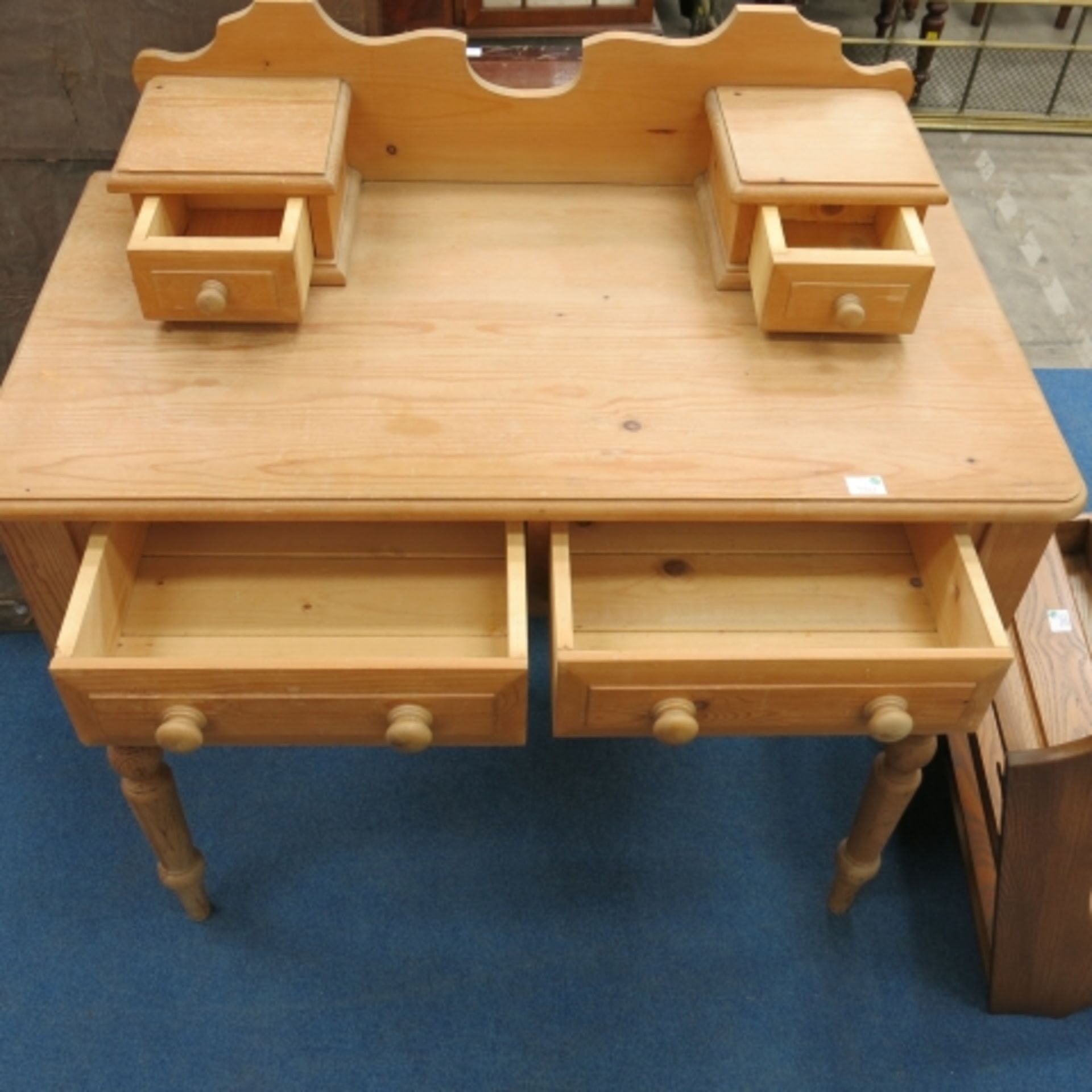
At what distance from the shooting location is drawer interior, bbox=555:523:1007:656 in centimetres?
108

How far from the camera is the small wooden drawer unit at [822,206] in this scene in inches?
42.0

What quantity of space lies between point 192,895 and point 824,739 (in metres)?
0.87

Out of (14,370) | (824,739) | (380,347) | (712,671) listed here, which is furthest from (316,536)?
(824,739)

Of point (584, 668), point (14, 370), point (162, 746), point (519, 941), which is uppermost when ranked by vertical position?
point (14, 370)

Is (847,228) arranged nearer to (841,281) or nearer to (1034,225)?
(841,281)

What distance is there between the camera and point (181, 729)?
97 centimetres

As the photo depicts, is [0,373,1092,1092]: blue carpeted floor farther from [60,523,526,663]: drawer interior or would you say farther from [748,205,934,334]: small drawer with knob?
[748,205,934,334]: small drawer with knob

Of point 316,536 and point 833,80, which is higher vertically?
point 833,80

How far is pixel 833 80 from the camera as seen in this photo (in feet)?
3.90

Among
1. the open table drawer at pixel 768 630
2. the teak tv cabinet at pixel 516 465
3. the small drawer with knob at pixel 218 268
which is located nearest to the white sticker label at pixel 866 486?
the teak tv cabinet at pixel 516 465

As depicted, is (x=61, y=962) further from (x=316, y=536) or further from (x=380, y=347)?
(x=380, y=347)

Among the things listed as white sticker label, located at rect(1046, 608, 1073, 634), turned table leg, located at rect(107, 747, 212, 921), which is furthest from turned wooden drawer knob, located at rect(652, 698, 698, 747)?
white sticker label, located at rect(1046, 608, 1073, 634)

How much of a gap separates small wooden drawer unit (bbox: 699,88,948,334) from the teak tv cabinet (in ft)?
0.10

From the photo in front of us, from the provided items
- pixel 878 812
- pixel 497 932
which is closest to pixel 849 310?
pixel 878 812
